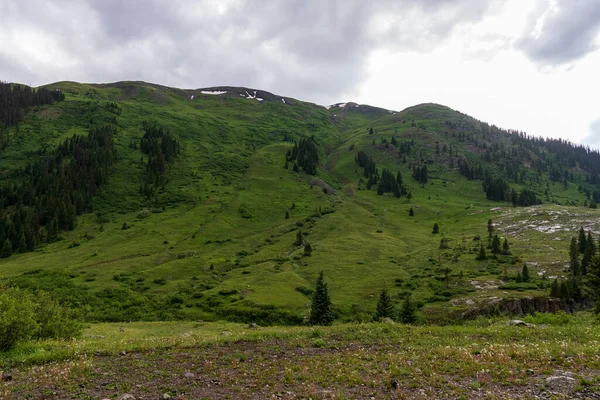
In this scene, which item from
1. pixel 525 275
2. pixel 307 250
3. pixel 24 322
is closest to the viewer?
pixel 24 322

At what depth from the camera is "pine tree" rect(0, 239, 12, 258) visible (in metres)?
111

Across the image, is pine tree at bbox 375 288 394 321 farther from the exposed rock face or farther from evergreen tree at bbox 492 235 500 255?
evergreen tree at bbox 492 235 500 255

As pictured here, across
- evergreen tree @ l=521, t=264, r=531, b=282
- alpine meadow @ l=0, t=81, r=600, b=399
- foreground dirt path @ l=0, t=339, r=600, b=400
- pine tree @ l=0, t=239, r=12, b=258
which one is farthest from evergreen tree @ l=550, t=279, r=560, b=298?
pine tree @ l=0, t=239, r=12, b=258

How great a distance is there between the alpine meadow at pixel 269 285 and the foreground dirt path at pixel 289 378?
4.4 inches

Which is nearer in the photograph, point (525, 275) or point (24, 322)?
point (24, 322)

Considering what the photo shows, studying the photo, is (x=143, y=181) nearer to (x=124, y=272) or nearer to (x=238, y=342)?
(x=124, y=272)

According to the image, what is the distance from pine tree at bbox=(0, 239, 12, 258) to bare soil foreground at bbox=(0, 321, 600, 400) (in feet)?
406

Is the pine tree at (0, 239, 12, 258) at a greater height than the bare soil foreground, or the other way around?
the bare soil foreground

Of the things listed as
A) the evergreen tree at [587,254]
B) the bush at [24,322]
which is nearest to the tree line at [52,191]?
the bush at [24,322]

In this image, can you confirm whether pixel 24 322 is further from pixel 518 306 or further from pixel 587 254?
pixel 587 254

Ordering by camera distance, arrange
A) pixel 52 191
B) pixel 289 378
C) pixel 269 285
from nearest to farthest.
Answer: pixel 289 378, pixel 269 285, pixel 52 191

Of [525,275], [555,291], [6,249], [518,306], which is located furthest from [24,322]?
[6,249]

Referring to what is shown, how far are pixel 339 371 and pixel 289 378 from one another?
8.05 feet

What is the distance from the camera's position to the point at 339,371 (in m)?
16.2
